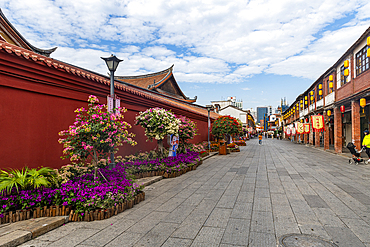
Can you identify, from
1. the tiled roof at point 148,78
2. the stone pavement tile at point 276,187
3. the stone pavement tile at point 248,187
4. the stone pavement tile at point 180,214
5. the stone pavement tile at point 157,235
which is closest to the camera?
the stone pavement tile at point 157,235

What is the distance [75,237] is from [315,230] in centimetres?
389

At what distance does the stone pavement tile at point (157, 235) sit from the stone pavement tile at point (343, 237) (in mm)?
2536

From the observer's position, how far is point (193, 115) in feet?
60.8

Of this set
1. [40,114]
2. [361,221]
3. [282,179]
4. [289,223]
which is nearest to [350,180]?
[282,179]

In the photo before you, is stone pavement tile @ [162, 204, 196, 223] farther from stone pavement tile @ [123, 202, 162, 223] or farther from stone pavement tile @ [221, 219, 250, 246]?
stone pavement tile @ [221, 219, 250, 246]

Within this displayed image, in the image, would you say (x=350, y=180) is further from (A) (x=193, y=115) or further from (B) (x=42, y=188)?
(A) (x=193, y=115)

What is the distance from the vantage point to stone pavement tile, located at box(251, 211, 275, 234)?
13.2 feet

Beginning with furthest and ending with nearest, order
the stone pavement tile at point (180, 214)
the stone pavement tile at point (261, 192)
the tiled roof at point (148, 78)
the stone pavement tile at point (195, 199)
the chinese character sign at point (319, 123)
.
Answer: the tiled roof at point (148, 78), the chinese character sign at point (319, 123), the stone pavement tile at point (261, 192), the stone pavement tile at point (195, 199), the stone pavement tile at point (180, 214)

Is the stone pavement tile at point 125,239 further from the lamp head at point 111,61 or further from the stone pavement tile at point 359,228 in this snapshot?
Result: the lamp head at point 111,61

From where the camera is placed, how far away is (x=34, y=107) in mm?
5621

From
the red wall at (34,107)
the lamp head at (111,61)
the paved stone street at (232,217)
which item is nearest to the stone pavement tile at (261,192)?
the paved stone street at (232,217)

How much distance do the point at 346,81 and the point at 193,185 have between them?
14.8 metres

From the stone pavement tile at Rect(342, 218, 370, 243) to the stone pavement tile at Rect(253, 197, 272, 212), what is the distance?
1.38 metres

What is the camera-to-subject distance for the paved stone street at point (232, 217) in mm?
3664
